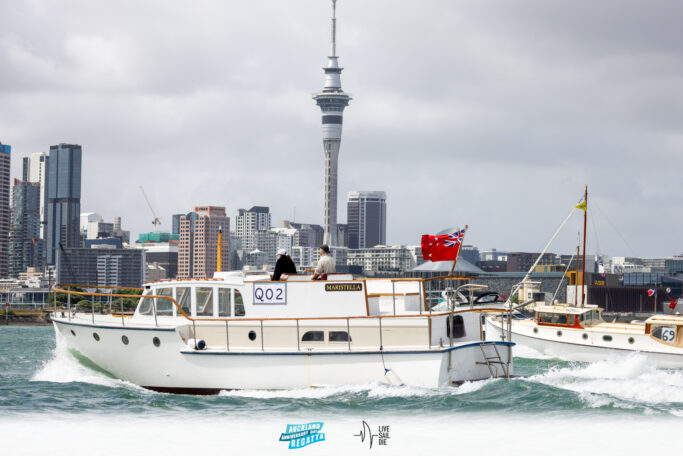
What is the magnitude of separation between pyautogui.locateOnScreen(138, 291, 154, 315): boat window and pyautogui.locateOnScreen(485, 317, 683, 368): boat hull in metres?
20.2

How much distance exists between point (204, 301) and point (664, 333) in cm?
2696

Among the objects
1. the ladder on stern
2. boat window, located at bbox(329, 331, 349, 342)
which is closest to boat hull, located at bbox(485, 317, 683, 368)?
the ladder on stern

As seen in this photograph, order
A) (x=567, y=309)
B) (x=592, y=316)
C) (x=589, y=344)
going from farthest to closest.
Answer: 1. (x=592, y=316)
2. (x=567, y=309)
3. (x=589, y=344)

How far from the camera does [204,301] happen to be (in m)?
29.0

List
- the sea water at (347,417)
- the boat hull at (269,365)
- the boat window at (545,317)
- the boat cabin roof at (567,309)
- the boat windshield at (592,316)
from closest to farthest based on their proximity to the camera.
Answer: the sea water at (347,417), the boat hull at (269,365), the boat cabin roof at (567,309), the boat windshield at (592,316), the boat window at (545,317)

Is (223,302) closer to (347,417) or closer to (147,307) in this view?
(147,307)

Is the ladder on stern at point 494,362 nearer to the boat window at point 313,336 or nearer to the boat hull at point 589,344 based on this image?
the boat window at point 313,336

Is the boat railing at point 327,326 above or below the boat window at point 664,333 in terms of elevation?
above

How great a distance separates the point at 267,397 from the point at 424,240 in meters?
7.07

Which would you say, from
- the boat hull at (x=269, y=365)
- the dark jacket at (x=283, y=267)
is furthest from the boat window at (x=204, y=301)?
the dark jacket at (x=283, y=267)

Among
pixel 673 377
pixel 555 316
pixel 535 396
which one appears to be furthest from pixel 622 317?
pixel 535 396

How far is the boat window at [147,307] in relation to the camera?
29359 millimetres

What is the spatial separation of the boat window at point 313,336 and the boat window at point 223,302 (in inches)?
103

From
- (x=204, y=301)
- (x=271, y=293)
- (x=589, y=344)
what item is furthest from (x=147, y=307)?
(x=589, y=344)
